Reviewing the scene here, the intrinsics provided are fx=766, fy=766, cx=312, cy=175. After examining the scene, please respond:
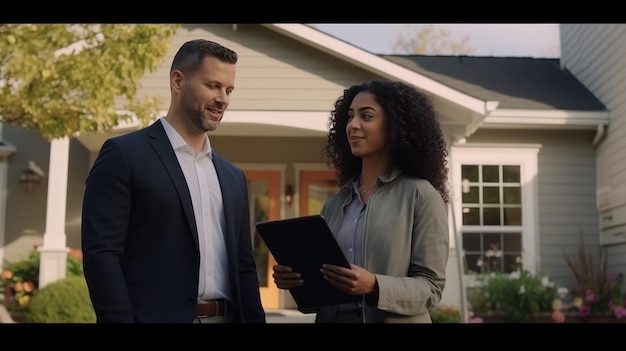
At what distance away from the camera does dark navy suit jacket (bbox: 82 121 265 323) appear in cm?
200

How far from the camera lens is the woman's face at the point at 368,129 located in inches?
89.7

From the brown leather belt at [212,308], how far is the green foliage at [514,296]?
21.2ft

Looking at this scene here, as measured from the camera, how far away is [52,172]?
821 centimetres

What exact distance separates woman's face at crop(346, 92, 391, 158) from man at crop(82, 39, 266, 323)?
15.3 inches

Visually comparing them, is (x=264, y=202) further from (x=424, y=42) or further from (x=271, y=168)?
(x=424, y=42)

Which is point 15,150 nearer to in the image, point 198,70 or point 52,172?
point 52,172

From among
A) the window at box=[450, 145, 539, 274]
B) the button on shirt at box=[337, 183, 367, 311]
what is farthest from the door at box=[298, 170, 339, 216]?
the button on shirt at box=[337, 183, 367, 311]

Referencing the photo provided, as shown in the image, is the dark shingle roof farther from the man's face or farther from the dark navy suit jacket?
the dark navy suit jacket

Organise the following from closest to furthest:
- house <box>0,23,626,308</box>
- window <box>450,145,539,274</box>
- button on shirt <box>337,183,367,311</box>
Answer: button on shirt <box>337,183,367,311</box> → house <box>0,23,626,308</box> → window <box>450,145,539,274</box>

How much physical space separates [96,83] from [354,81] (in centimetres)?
332

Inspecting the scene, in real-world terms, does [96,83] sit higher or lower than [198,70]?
higher

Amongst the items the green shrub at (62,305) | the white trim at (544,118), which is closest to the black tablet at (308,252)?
the green shrub at (62,305)
